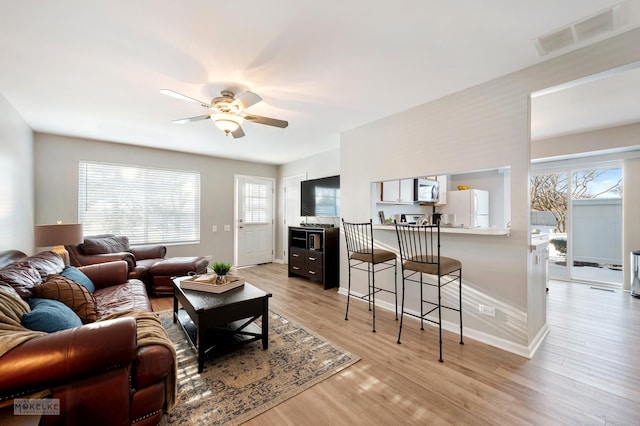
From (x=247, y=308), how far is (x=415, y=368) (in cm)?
148

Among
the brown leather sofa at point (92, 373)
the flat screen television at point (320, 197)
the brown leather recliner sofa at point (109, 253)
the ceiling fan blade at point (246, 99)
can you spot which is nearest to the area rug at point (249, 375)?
the brown leather sofa at point (92, 373)

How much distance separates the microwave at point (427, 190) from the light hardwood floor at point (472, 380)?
8.28 ft

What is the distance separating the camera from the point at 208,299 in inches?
90.3

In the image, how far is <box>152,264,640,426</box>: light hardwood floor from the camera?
163 centimetres

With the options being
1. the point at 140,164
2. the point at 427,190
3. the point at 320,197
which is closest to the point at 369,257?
the point at 320,197

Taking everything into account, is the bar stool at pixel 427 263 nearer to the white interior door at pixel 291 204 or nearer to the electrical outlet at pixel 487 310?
the electrical outlet at pixel 487 310

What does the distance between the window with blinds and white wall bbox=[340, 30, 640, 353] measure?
4.47m

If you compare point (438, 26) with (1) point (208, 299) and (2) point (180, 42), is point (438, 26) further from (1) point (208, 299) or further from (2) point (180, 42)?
(1) point (208, 299)

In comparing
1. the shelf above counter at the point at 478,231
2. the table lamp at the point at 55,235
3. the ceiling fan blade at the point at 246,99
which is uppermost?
the ceiling fan blade at the point at 246,99

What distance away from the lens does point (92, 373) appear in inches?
47.9

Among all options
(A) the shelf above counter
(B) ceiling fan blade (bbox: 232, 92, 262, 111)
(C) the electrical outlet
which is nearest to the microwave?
(A) the shelf above counter

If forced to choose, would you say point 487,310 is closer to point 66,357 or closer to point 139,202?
point 66,357

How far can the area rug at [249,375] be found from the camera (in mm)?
1663

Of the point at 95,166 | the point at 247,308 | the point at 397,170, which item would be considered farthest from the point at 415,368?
the point at 95,166
